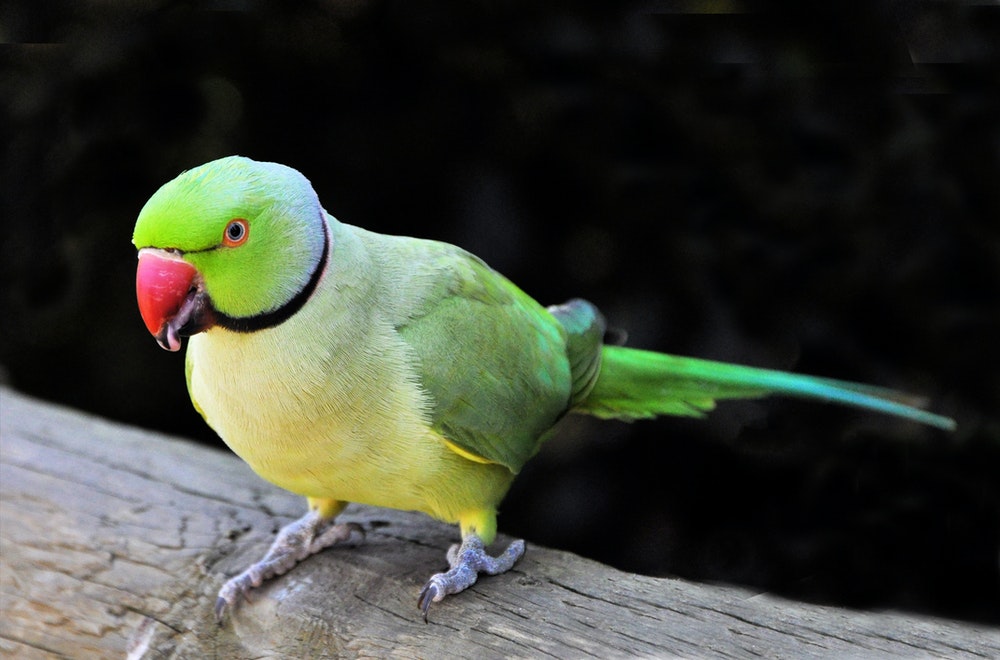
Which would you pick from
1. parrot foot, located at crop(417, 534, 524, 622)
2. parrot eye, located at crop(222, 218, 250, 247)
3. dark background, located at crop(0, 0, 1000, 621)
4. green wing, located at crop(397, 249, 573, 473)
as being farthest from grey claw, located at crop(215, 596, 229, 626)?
dark background, located at crop(0, 0, 1000, 621)

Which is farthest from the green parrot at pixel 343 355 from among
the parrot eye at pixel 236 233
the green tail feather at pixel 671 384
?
the green tail feather at pixel 671 384

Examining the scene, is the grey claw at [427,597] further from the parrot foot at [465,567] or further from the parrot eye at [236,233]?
the parrot eye at [236,233]

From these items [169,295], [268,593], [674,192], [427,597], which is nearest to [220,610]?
[268,593]

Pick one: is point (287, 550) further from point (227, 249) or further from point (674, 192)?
point (674, 192)

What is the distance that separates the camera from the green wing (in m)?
2.04

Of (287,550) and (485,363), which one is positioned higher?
(485,363)

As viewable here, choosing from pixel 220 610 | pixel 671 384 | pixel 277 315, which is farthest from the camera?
pixel 671 384

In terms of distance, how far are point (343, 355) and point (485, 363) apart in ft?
1.10

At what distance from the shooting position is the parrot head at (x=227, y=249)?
1.71 m

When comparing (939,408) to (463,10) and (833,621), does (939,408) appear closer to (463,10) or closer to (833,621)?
(833,621)

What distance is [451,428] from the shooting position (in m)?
2.04

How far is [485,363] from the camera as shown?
83.6 inches

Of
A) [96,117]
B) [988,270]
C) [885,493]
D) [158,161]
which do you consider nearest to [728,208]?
[988,270]

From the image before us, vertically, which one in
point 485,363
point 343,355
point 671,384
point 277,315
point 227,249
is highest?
point 227,249
